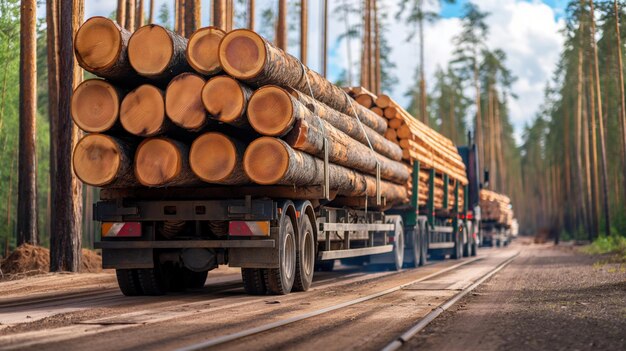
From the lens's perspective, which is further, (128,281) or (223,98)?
A: (128,281)

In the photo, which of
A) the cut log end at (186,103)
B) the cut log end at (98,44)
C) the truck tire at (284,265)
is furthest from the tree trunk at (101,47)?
the truck tire at (284,265)

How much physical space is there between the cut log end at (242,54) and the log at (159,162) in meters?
1.25

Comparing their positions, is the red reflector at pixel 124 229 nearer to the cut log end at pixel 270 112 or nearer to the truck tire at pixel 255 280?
the truck tire at pixel 255 280

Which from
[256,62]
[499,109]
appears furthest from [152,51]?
[499,109]

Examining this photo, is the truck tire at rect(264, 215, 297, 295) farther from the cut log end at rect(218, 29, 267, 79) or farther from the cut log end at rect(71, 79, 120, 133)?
the cut log end at rect(71, 79, 120, 133)

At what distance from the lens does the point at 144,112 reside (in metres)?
10.8

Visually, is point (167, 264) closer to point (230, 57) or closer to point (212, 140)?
point (212, 140)

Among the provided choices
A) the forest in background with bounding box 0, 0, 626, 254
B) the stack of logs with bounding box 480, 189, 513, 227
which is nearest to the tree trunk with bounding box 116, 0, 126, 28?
the forest in background with bounding box 0, 0, 626, 254

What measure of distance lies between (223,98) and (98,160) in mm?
1840

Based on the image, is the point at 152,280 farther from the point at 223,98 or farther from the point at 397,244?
the point at 397,244

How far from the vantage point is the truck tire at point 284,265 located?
11.3 meters

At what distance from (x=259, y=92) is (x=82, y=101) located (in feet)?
7.58

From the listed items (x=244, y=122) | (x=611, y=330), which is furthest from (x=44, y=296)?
(x=611, y=330)

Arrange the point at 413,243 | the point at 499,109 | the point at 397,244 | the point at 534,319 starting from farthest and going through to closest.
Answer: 1. the point at 499,109
2. the point at 413,243
3. the point at 397,244
4. the point at 534,319
